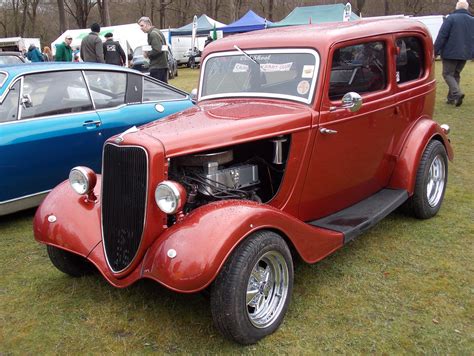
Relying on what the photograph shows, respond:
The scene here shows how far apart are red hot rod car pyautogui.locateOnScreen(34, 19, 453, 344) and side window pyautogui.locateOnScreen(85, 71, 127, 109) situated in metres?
1.63

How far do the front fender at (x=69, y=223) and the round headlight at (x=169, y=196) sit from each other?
0.73 meters

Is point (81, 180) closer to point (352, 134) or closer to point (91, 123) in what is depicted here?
point (91, 123)

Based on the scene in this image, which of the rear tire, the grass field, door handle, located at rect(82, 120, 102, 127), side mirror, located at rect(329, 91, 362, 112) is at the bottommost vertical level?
the grass field

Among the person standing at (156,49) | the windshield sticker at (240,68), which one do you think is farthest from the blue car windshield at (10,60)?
the windshield sticker at (240,68)

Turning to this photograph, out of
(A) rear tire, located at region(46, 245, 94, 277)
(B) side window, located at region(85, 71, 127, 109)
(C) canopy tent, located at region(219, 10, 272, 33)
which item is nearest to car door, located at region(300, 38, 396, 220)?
(A) rear tire, located at region(46, 245, 94, 277)

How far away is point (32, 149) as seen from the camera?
4656 mm

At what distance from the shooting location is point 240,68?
4.01m

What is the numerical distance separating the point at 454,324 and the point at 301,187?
1371mm

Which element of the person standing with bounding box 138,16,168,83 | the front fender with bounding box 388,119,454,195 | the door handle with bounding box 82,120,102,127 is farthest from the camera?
the person standing with bounding box 138,16,168,83

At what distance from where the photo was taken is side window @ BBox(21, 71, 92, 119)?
4.84 metres

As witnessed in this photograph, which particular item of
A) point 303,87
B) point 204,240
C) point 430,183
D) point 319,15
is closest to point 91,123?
point 303,87

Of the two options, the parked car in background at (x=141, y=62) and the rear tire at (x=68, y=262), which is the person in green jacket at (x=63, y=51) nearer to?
the parked car in background at (x=141, y=62)

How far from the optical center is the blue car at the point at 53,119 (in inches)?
182

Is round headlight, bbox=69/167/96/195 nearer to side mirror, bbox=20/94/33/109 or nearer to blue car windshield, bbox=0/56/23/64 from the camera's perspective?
side mirror, bbox=20/94/33/109
